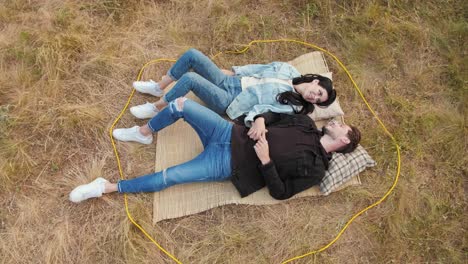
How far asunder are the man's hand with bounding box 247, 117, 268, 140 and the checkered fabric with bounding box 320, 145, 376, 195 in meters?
0.82

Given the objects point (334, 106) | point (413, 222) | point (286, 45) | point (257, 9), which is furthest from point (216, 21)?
point (413, 222)

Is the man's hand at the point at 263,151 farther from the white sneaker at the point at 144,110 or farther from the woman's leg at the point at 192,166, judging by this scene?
the white sneaker at the point at 144,110

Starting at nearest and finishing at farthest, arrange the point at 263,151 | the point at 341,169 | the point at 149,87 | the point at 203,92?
the point at 263,151, the point at 341,169, the point at 203,92, the point at 149,87

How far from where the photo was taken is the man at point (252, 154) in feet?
11.9

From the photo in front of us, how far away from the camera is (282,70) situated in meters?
4.30

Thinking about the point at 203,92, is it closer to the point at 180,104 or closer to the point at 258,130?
the point at 180,104

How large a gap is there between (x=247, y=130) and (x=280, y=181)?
0.60 metres

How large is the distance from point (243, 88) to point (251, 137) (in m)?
0.70

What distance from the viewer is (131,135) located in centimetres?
413

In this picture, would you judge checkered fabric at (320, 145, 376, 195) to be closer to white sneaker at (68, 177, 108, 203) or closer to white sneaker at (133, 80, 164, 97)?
white sneaker at (133, 80, 164, 97)

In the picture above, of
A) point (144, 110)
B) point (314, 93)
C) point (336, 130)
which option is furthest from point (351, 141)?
point (144, 110)

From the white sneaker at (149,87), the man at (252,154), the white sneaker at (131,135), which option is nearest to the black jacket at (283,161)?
the man at (252,154)

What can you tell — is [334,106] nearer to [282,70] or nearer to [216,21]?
[282,70]

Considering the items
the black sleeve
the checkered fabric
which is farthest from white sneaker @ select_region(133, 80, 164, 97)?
the checkered fabric
